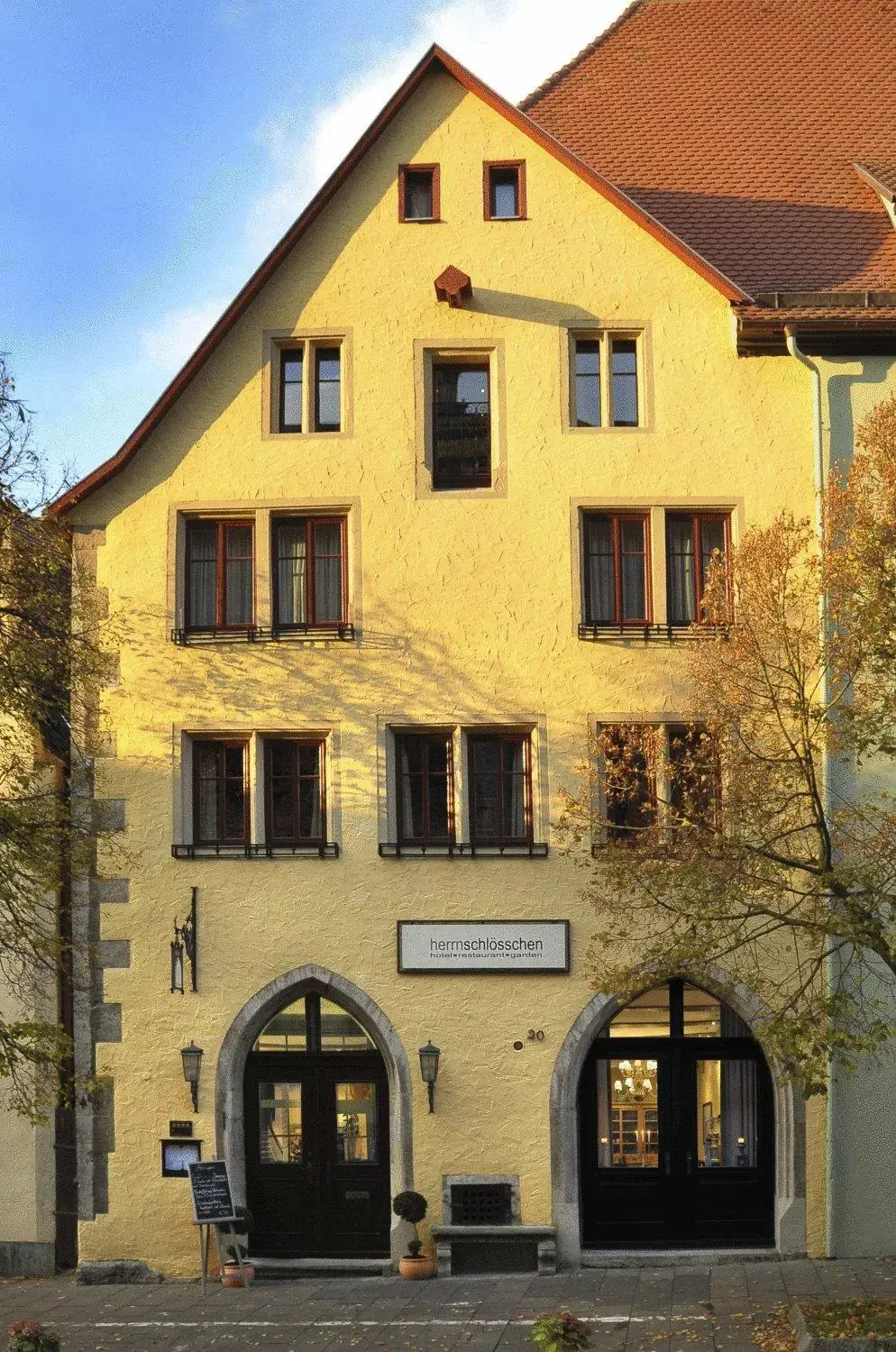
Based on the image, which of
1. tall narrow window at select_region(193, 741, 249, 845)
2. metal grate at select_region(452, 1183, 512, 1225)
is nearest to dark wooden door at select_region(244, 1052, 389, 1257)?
metal grate at select_region(452, 1183, 512, 1225)

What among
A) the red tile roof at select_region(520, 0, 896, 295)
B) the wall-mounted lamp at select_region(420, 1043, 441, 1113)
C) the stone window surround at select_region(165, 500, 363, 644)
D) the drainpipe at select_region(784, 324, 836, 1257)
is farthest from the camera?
the red tile roof at select_region(520, 0, 896, 295)

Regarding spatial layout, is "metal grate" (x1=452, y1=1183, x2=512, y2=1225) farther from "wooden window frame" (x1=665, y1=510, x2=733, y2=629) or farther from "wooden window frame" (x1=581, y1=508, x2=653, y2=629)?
"wooden window frame" (x1=665, y1=510, x2=733, y2=629)

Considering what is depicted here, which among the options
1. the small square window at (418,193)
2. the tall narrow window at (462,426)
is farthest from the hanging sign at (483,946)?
the small square window at (418,193)

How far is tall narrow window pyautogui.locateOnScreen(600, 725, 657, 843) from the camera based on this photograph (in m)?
20.4

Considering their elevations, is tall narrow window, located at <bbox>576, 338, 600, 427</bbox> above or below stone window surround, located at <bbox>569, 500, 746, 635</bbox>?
above

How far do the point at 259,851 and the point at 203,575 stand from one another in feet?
12.5

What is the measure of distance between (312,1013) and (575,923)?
3712 millimetres

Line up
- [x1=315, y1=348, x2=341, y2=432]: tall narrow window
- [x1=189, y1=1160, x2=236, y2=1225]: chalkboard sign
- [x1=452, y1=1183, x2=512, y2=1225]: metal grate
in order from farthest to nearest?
[x1=315, y1=348, x2=341, y2=432]: tall narrow window
[x1=452, y1=1183, x2=512, y2=1225]: metal grate
[x1=189, y1=1160, x2=236, y2=1225]: chalkboard sign

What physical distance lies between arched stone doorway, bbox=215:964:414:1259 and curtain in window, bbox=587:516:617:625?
5849 millimetres

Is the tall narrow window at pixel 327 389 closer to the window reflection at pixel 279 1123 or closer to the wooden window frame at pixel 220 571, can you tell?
the wooden window frame at pixel 220 571

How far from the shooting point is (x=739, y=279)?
24.9 metres

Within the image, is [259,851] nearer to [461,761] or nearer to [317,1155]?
[461,761]

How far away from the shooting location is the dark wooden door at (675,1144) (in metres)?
23.6

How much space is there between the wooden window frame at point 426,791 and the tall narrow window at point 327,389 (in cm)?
428
